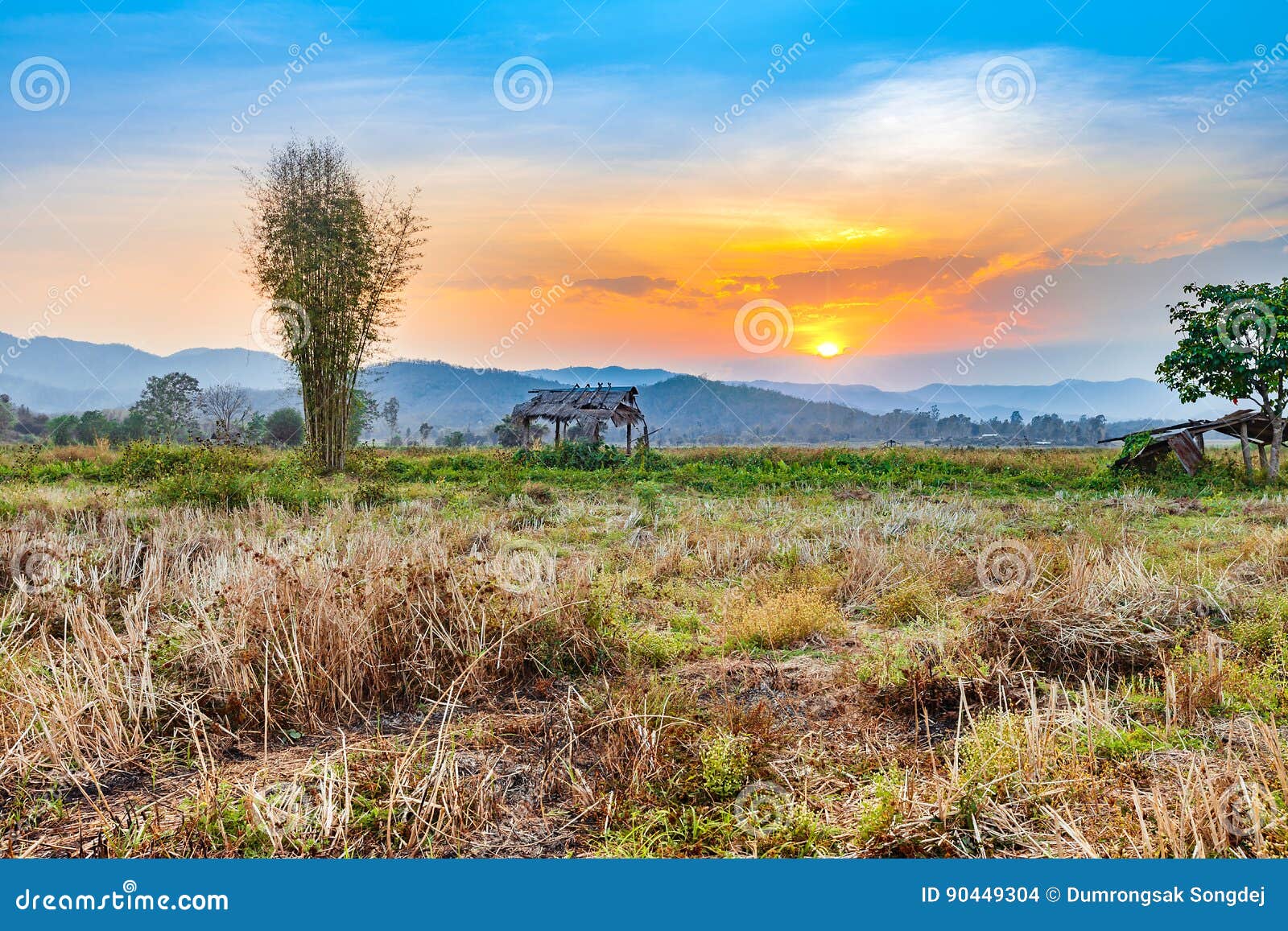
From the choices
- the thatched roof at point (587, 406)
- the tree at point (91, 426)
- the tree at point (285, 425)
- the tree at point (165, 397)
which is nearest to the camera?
the thatched roof at point (587, 406)

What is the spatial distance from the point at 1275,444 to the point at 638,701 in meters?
19.7

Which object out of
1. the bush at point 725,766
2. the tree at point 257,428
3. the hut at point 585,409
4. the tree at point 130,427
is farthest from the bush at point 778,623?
the tree at point 130,427

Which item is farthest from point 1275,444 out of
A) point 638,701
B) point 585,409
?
point 638,701

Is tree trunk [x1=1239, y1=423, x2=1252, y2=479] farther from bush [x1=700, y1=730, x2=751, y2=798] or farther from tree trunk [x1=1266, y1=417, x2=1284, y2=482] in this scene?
bush [x1=700, y1=730, x2=751, y2=798]

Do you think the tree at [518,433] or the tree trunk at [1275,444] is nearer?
the tree trunk at [1275,444]

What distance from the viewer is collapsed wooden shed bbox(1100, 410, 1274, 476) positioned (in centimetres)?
1845

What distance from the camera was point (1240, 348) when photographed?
17.9m

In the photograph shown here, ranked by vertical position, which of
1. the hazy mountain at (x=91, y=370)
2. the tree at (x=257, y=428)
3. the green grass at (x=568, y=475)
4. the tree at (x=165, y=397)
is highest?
the hazy mountain at (x=91, y=370)

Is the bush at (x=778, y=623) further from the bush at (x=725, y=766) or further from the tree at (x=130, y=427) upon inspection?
the tree at (x=130, y=427)

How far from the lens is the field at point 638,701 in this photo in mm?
2918

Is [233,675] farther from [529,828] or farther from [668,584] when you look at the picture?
[668,584]

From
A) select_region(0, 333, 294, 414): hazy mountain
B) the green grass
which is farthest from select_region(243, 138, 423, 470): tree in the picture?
select_region(0, 333, 294, 414): hazy mountain

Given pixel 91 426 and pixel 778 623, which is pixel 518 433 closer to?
pixel 91 426

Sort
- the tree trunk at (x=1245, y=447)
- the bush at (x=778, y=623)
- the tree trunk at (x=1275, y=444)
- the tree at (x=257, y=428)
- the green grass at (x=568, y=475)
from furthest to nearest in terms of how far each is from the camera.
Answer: the tree trunk at (x=1245, y=447)
the tree trunk at (x=1275, y=444)
the tree at (x=257, y=428)
the green grass at (x=568, y=475)
the bush at (x=778, y=623)
